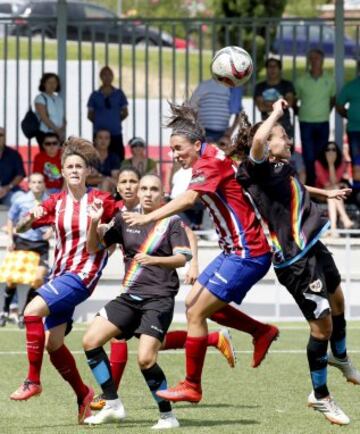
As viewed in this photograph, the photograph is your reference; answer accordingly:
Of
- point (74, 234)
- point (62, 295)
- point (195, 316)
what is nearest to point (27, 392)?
point (62, 295)

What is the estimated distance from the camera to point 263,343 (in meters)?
9.07

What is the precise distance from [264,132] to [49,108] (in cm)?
957

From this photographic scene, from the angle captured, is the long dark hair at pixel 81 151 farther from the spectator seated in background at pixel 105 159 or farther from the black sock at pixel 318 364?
the spectator seated in background at pixel 105 159

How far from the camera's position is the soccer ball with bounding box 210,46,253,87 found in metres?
9.37

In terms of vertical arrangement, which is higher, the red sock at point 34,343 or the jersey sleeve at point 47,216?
the jersey sleeve at point 47,216

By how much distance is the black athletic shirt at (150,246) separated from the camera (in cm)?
836

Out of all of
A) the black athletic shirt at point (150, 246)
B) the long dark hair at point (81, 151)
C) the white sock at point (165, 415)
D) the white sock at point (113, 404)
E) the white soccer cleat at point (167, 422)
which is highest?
the long dark hair at point (81, 151)

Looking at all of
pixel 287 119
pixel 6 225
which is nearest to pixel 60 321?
pixel 6 225

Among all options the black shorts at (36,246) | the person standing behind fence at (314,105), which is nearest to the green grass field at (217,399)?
the black shorts at (36,246)

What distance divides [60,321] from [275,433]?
1.59m

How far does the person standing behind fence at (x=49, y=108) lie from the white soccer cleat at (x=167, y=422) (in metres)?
9.22

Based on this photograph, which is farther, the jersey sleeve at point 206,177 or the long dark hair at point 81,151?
the long dark hair at point 81,151

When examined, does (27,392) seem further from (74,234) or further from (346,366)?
(346,366)

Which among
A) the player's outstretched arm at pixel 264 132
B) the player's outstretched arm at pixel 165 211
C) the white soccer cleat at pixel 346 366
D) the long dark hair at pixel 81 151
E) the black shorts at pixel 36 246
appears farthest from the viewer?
the black shorts at pixel 36 246
